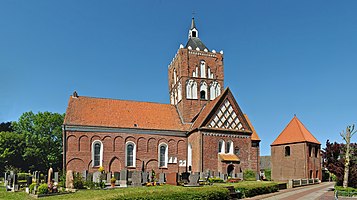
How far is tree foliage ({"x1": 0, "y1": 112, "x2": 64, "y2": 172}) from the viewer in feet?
194

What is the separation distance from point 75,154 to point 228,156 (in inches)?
680

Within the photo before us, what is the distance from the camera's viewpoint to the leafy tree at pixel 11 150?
2314 inches

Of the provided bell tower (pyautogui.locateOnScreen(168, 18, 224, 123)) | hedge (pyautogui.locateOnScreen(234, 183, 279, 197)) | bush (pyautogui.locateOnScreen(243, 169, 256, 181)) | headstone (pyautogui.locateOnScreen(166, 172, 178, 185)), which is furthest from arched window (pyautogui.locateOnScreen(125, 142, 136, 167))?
hedge (pyautogui.locateOnScreen(234, 183, 279, 197))

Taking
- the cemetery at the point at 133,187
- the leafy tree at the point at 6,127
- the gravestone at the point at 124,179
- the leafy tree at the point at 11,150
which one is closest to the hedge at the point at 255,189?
the cemetery at the point at 133,187

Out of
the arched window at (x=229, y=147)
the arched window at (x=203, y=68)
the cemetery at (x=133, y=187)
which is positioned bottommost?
the cemetery at (x=133, y=187)

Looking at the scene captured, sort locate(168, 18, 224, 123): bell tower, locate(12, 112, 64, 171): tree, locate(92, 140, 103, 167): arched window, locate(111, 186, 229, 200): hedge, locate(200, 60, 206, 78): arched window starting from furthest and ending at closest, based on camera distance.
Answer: locate(12, 112, 64, 171): tree
locate(200, 60, 206, 78): arched window
locate(168, 18, 224, 123): bell tower
locate(92, 140, 103, 167): arched window
locate(111, 186, 229, 200): hedge

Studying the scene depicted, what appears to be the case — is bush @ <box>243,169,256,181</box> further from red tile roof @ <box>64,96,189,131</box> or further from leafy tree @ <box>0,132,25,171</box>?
leafy tree @ <box>0,132,25,171</box>

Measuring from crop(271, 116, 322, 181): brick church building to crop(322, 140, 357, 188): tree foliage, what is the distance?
45.3 feet

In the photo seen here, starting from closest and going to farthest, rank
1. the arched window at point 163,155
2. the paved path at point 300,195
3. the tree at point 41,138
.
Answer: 1. the paved path at point 300,195
2. the arched window at point 163,155
3. the tree at point 41,138

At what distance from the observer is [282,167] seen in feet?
163

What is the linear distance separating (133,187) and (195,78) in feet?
72.5

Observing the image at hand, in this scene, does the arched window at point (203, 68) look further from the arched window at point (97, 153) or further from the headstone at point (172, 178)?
the headstone at point (172, 178)

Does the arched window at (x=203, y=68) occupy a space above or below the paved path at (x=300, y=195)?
above

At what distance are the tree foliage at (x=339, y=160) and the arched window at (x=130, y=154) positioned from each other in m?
20.6
